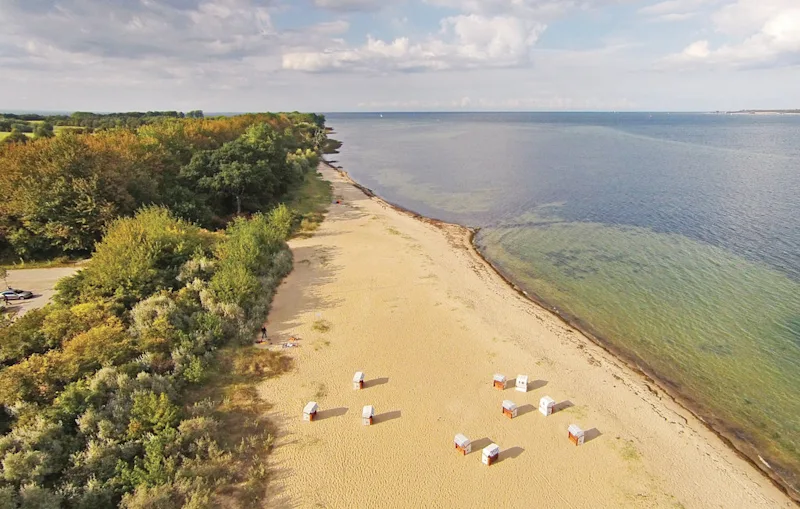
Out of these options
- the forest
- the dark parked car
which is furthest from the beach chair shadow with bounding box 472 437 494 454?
the dark parked car

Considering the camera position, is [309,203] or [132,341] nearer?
[132,341]

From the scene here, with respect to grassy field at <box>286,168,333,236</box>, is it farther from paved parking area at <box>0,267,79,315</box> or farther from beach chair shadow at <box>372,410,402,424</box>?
beach chair shadow at <box>372,410,402,424</box>

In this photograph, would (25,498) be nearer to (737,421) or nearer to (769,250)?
(737,421)

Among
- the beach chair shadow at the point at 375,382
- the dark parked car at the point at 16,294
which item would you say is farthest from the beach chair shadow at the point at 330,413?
the dark parked car at the point at 16,294

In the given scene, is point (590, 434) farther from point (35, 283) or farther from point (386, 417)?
point (35, 283)

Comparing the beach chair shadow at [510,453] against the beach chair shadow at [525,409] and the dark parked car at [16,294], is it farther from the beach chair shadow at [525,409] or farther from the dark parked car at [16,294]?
the dark parked car at [16,294]

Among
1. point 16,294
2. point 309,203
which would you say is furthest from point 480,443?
point 309,203

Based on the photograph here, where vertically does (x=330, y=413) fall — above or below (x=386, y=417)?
above
